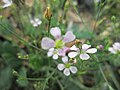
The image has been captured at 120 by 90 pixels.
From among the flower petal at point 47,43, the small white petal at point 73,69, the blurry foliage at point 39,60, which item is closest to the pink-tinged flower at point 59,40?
the flower petal at point 47,43

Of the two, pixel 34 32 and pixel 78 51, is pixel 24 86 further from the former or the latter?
pixel 78 51

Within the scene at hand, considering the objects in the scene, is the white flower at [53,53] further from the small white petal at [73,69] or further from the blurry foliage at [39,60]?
the blurry foliage at [39,60]

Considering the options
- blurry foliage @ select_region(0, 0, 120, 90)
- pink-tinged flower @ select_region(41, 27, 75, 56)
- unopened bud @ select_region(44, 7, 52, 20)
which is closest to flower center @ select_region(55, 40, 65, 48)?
pink-tinged flower @ select_region(41, 27, 75, 56)

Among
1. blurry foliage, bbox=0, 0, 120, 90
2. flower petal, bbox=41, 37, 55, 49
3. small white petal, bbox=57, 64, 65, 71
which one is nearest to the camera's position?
flower petal, bbox=41, 37, 55, 49

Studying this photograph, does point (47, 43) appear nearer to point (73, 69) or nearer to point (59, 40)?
point (59, 40)

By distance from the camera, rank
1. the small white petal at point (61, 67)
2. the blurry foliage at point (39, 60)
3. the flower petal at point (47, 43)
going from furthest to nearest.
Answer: the blurry foliage at point (39, 60) → the small white petal at point (61, 67) → the flower petal at point (47, 43)

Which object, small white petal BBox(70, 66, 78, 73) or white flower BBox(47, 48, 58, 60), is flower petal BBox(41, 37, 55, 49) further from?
small white petal BBox(70, 66, 78, 73)

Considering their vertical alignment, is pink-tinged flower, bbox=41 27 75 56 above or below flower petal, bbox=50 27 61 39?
below
